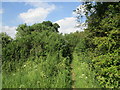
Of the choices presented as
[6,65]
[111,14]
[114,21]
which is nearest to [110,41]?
[114,21]

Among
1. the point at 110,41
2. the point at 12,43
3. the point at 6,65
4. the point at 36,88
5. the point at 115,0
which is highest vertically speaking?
the point at 115,0

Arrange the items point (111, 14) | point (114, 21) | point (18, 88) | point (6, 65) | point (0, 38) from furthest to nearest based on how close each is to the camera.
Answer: point (0, 38)
point (6, 65)
point (18, 88)
point (111, 14)
point (114, 21)

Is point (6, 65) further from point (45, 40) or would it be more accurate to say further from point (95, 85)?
point (95, 85)

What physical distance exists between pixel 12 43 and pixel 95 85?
4.96 m

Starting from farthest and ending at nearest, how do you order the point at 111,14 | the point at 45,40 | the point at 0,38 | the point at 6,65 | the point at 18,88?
1. the point at 45,40
2. the point at 0,38
3. the point at 6,65
4. the point at 18,88
5. the point at 111,14

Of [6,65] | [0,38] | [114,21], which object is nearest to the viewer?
[114,21]

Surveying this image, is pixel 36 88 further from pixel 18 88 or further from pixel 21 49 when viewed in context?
pixel 21 49

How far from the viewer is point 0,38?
265 inches

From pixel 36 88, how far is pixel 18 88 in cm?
62

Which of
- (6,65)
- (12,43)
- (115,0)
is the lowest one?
(6,65)

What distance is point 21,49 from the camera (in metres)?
7.07

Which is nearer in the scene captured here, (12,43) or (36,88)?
(36,88)

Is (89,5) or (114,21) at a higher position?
(89,5)

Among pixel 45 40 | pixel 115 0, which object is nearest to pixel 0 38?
pixel 45 40
